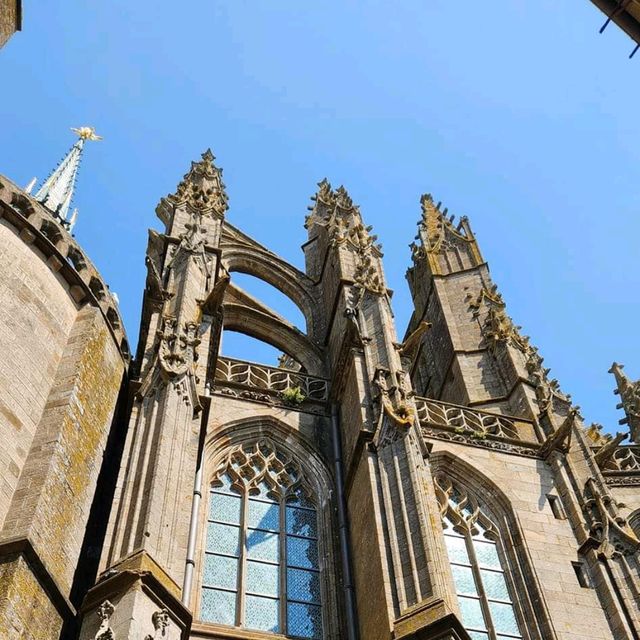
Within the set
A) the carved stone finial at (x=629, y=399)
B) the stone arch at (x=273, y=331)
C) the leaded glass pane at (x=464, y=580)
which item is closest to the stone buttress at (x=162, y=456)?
the stone arch at (x=273, y=331)

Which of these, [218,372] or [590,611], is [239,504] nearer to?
[218,372]

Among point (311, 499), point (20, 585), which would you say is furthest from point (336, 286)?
point (20, 585)

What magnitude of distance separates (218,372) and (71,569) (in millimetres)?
6468

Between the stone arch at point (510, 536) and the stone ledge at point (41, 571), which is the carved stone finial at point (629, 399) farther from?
the stone ledge at point (41, 571)

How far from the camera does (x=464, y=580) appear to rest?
12719 millimetres

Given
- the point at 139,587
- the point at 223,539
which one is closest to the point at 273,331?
the point at 223,539

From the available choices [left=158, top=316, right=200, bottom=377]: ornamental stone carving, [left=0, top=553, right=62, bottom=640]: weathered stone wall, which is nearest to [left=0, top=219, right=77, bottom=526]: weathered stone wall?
[left=0, top=553, right=62, bottom=640]: weathered stone wall

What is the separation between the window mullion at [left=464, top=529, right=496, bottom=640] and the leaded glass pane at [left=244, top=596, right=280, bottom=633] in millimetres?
2889

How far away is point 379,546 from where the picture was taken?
10.8 m

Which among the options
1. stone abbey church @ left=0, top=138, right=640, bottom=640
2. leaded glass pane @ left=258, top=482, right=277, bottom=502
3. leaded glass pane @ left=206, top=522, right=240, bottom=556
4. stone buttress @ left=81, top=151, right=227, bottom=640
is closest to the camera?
stone buttress @ left=81, top=151, right=227, bottom=640

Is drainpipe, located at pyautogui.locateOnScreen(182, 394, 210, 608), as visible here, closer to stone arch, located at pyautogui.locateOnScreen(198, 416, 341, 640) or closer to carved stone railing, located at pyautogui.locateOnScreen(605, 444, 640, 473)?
stone arch, located at pyautogui.locateOnScreen(198, 416, 341, 640)

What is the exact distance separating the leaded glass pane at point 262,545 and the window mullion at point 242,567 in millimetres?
78

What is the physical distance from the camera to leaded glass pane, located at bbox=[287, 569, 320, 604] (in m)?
12.1

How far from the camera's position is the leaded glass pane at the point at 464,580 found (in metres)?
12.5
